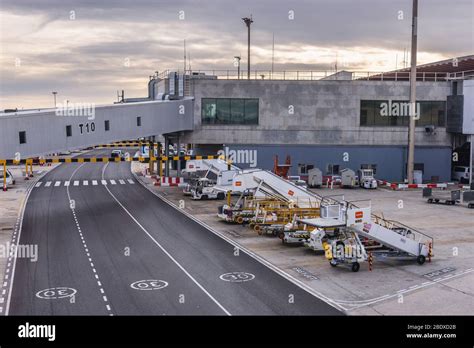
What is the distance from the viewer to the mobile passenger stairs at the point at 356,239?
105 feet

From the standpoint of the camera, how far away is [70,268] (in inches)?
1252

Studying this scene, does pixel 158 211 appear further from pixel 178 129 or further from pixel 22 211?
pixel 178 129

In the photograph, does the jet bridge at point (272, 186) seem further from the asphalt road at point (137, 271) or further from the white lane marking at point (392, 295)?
the white lane marking at point (392, 295)

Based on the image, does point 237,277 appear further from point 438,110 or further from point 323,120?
point 438,110

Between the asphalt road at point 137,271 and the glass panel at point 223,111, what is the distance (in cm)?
2189

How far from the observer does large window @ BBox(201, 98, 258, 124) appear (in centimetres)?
7094

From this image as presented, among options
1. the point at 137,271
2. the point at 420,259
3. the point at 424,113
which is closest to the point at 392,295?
the point at 420,259

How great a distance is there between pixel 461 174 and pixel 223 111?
107 ft

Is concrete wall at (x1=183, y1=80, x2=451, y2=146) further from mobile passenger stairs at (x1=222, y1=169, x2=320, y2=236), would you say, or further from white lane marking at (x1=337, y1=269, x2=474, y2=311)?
white lane marking at (x1=337, y1=269, x2=474, y2=311)

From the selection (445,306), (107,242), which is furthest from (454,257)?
(107,242)

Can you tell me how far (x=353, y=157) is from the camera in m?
72.5

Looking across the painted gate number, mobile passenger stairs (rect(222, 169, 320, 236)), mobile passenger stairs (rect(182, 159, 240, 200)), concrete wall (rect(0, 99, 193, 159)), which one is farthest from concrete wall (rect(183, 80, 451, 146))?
mobile passenger stairs (rect(222, 169, 320, 236))

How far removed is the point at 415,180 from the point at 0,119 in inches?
2064

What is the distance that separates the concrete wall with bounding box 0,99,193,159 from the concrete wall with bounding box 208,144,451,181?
10.8 m
